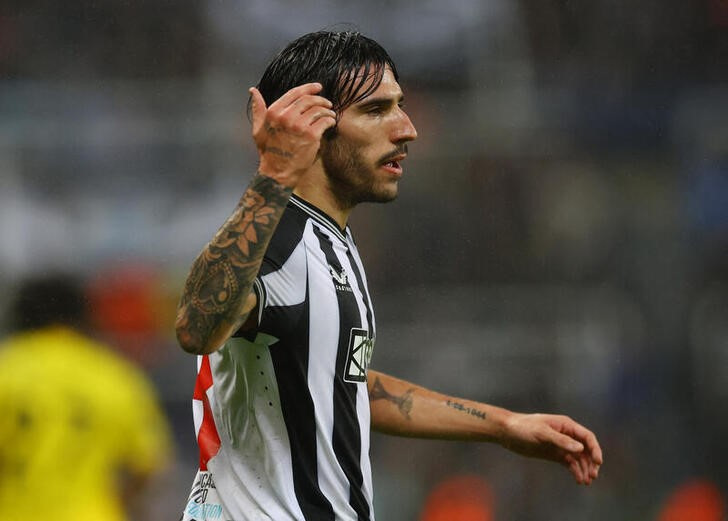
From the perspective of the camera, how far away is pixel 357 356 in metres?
2.24

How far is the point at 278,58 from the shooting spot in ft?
8.05

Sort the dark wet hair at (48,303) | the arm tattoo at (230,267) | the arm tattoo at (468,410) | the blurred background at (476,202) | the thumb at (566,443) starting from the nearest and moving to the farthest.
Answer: the arm tattoo at (230,267), the thumb at (566,443), the arm tattoo at (468,410), the dark wet hair at (48,303), the blurred background at (476,202)

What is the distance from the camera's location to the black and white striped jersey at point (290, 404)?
6.84 feet

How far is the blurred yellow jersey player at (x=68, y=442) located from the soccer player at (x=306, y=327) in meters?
1.67

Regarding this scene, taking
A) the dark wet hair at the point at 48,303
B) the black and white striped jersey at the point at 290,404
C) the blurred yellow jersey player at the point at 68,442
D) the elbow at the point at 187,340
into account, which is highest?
the elbow at the point at 187,340

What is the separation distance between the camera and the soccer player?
1856 millimetres

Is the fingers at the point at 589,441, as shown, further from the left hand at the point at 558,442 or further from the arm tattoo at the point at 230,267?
the arm tattoo at the point at 230,267

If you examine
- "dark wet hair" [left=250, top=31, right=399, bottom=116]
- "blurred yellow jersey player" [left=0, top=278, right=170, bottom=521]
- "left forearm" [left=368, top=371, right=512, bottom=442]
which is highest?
"dark wet hair" [left=250, top=31, right=399, bottom=116]

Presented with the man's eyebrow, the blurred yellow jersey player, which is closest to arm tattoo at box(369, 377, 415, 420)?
the man's eyebrow

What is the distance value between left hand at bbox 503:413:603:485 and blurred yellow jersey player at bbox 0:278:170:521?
190cm

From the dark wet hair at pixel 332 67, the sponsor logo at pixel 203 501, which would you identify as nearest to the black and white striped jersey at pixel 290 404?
the sponsor logo at pixel 203 501

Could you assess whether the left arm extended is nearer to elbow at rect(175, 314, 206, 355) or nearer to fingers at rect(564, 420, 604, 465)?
fingers at rect(564, 420, 604, 465)

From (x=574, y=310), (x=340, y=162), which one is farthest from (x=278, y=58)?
(x=574, y=310)

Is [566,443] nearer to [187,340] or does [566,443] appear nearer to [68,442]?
[187,340]
